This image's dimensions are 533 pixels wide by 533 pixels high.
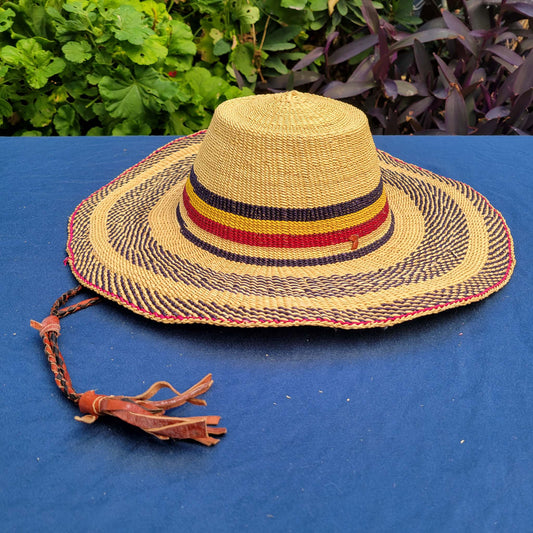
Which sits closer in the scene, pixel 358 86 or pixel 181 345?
pixel 181 345

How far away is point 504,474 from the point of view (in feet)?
2.05

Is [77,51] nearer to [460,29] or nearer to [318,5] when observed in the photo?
[318,5]

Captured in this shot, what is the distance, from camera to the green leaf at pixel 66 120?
1710mm

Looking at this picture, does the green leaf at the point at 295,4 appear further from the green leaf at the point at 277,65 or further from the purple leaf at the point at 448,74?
the purple leaf at the point at 448,74

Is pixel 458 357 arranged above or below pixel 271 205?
below

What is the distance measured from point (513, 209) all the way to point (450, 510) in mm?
725

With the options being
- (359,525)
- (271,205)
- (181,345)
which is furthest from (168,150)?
(359,525)

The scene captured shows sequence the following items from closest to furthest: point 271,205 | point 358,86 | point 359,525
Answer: point 359,525
point 271,205
point 358,86

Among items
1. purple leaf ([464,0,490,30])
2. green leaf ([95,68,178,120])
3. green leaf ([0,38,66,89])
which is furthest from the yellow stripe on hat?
purple leaf ([464,0,490,30])

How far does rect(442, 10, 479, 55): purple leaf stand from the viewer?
191 centimetres

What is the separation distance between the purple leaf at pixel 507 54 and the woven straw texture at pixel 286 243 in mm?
1229

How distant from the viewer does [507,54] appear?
75.3 inches

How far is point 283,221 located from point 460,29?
1483mm

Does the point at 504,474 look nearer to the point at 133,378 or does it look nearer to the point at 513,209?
the point at 133,378
